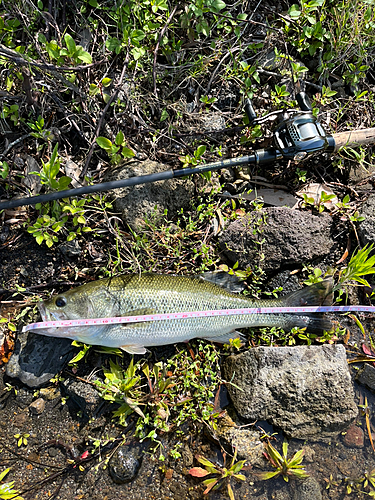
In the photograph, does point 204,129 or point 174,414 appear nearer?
point 174,414

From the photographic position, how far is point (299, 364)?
12.0 feet

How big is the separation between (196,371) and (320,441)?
1536 mm

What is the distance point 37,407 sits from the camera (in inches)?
141

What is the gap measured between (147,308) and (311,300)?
1872mm

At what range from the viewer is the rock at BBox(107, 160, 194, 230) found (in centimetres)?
386

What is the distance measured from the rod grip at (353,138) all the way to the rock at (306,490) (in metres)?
3.75

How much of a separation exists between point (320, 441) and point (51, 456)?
2872 mm

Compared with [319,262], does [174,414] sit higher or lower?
lower

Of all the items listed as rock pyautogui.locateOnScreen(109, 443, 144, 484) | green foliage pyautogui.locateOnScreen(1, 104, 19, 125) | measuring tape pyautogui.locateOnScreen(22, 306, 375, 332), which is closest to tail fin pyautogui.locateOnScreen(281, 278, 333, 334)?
measuring tape pyautogui.locateOnScreen(22, 306, 375, 332)

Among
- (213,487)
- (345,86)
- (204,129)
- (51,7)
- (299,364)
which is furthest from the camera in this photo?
(345,86)

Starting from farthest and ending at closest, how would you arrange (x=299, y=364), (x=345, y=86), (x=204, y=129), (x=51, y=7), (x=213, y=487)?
(x=345, y=86) → (x=204, y=129) → (x=51, y=7) → (x=299, y=364) → (x=213, y=487)

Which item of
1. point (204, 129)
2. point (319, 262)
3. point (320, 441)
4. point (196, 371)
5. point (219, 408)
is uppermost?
point (204, 129)

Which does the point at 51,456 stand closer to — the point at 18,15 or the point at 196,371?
the point at 196,371

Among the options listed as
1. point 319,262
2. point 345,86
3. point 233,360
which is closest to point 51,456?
point 233,360
